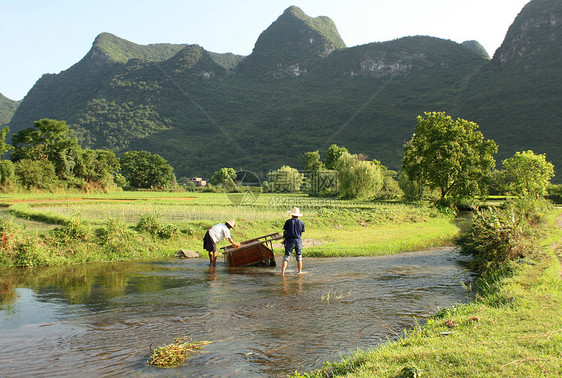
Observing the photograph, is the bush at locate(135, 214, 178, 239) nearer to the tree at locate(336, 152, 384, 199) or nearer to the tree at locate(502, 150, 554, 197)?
the tree at locate(336, 152, 384, 199)

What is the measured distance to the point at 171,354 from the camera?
20.9ft

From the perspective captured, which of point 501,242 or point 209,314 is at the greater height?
point 501,242

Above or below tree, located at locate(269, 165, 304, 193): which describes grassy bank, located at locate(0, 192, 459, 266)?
below

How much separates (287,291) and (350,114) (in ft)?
565

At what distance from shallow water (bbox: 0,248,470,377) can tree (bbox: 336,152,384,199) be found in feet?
152

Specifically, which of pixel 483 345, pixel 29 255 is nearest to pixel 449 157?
pixel 29 255

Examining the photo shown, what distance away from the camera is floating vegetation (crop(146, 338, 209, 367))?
6.29 m

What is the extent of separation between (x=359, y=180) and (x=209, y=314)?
5450 cm

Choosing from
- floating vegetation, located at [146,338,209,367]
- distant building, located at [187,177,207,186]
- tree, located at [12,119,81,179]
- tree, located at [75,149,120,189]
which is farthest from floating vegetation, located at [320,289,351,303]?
distant building, located at [187,177,207,186]

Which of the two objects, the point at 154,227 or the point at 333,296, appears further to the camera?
the point at 154,227

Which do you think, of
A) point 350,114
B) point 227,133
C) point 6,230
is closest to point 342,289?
point 6,230

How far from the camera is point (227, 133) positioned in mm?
191000

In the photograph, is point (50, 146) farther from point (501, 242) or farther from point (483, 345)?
point (483, 345)

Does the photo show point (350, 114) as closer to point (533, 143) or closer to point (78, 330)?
point (533, 143)
